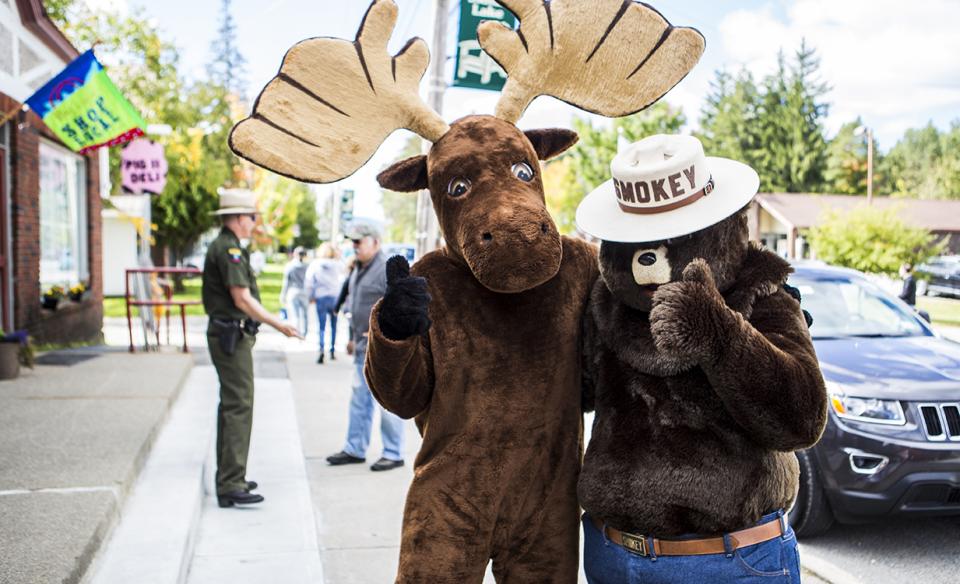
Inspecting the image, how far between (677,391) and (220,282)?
3914 mm

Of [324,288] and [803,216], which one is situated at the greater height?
[803,216]

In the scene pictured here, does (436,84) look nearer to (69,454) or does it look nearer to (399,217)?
(69,454)

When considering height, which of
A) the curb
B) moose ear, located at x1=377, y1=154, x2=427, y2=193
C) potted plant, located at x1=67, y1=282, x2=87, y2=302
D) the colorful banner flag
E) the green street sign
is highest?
the green street sign

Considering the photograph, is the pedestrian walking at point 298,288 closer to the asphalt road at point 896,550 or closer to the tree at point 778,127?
the asphalt road at point 896,550

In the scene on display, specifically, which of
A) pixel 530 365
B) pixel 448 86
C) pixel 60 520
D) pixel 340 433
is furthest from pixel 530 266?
pixel 448 86

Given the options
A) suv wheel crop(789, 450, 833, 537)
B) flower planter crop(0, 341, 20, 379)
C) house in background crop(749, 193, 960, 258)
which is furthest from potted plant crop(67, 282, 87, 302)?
house in background crop(749, 193, 960, 258)

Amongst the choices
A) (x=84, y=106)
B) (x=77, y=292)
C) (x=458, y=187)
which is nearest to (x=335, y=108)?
(x=458, y=187)

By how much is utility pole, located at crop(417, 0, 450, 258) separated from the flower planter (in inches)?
158

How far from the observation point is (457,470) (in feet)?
7.32

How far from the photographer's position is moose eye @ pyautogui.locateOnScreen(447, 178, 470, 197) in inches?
90.9

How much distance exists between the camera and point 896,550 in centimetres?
Result: 468

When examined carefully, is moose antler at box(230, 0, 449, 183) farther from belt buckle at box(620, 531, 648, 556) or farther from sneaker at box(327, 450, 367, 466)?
sneaker at box(327, 450, 367, 466)

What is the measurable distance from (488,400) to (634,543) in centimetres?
54

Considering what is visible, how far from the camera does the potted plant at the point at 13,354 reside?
7391mm
